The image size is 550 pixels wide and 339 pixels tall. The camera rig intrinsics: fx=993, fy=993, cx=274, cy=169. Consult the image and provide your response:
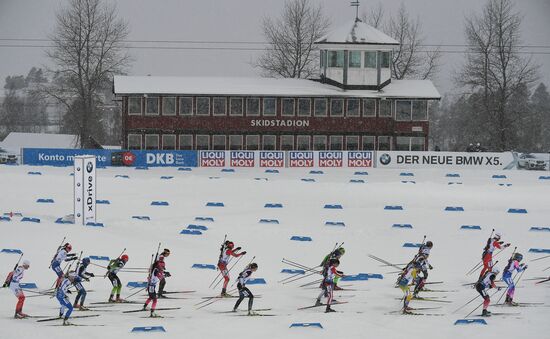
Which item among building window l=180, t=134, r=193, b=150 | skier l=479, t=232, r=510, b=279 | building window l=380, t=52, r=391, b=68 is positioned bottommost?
skier l=479, t=232, r=510, b=279

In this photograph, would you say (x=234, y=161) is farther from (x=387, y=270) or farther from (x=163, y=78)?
(x=387, y=270)

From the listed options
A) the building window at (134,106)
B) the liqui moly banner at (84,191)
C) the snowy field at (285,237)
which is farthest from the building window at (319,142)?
the liqui moly banner at (84,191)

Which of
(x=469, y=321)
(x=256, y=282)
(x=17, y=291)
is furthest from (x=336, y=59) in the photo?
(x=17, y=291)

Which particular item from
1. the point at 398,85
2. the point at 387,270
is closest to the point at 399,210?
the point at 387,270

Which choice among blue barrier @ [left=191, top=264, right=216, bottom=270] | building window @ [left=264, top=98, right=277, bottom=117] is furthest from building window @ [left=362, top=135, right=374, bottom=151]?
blue barrier @ [left=191, top=264, right=216, bottom=270]

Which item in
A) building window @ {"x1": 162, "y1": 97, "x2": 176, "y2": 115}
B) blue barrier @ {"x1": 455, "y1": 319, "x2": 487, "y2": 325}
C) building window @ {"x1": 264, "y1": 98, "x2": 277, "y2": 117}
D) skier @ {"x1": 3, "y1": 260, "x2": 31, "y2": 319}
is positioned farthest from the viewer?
building window @ {"x1": 264, "y1": 98, "x2": 277, "y2": 117}

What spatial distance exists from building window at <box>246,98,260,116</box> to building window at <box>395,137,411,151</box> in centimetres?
1000

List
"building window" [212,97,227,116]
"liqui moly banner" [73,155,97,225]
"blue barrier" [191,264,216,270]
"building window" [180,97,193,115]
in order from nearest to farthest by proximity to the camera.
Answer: "blue barrier" [191,264,216,270]
"liqui moly banner" [73,155,97,225]
"building window" [180,97,193,115]
"building window" [212,97,227,116]

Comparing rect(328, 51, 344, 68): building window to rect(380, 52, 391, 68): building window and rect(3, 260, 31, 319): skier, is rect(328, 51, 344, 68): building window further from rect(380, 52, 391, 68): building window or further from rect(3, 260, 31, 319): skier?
rect(3, 260, 31, 319): skier

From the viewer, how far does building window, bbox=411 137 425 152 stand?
230 ft

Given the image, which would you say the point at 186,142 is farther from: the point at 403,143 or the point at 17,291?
the point at 17,291

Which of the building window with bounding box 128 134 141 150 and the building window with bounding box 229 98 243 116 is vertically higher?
the building window with bounding box 229 98 243 116

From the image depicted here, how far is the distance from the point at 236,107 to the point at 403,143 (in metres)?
12.0

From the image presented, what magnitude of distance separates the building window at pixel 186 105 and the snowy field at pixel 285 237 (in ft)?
34.8
